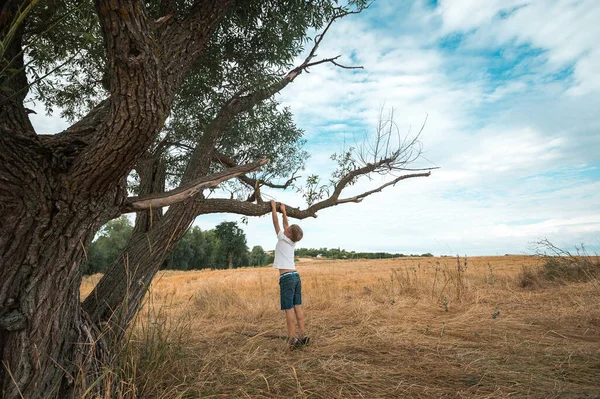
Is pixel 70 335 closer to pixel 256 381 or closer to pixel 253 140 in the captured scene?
pixel 256 381

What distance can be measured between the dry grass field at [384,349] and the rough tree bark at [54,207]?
0.69 m

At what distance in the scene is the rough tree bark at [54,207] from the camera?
115 inches

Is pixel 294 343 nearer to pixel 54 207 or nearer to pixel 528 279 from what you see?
pixel 54 207

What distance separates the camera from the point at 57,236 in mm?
3178

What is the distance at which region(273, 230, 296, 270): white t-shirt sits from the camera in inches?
256

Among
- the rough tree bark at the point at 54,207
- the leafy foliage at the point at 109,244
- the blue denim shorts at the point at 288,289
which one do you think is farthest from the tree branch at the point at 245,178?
the leafy foliage at the point at 109,244

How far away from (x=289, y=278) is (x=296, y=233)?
2.54 feet

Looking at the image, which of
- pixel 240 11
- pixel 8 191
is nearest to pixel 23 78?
pixel 8 191

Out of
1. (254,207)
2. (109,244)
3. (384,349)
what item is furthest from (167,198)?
(109,244)

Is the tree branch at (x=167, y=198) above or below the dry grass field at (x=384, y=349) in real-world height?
above

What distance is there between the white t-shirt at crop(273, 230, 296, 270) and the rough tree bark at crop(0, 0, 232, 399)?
347cm

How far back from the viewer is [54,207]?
3.14 metres

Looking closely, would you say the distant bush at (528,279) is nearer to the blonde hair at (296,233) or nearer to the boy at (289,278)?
the boy at (289,278)

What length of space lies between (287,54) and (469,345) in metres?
5.70
